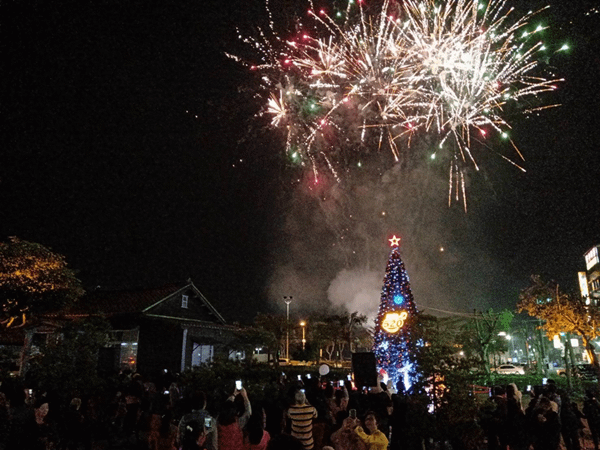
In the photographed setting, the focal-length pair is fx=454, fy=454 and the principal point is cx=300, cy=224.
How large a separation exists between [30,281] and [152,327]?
24.1 ft

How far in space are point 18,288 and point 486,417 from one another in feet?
59.7

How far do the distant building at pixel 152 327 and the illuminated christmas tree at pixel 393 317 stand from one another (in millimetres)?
9347

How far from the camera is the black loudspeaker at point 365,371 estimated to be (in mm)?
11750

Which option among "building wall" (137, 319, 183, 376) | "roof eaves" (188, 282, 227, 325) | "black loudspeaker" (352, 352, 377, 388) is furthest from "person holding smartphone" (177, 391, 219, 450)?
"roof eaves" (188, 282, 227, 325)

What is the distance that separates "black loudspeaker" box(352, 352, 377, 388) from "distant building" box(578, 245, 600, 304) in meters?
56.5

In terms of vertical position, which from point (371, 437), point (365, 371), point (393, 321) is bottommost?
point (371, 437)

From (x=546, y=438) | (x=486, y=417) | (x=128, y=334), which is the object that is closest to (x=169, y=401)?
(x=486, y=417)

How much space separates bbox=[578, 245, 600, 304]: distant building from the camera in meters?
57.7

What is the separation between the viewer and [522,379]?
76.6 ft

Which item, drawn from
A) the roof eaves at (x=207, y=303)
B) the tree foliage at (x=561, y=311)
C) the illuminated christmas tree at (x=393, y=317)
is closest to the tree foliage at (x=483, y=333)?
the tree foliage at (x=561, y=311)

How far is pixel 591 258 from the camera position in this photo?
199ft

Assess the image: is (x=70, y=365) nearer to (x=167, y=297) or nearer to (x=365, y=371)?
(x=365, y=371)

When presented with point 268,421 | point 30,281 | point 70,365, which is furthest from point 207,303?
point 268,421

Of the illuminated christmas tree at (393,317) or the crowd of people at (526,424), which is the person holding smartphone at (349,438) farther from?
the illuminated christmas tree at (393,317)
